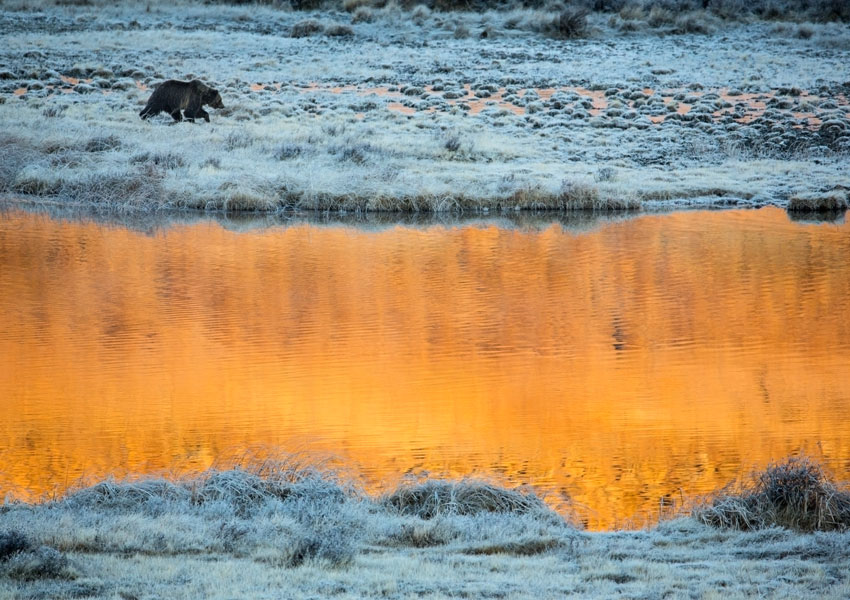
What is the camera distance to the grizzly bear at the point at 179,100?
33969 mm

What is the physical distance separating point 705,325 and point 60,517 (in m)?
10.5

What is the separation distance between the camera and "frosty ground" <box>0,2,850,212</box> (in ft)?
89.4

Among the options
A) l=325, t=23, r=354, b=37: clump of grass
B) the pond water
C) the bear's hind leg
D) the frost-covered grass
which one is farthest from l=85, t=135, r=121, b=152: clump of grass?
l=325, t=23, r=354, b=37: clump of grass

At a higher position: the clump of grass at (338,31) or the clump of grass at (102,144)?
the clump of grass at (338,31)

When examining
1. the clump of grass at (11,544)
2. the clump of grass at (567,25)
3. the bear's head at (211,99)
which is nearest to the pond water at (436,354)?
the clump of grass at (11,544)

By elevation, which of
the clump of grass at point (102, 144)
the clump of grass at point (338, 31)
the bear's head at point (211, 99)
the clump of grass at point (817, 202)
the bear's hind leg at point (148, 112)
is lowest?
the clump of grass at point (817, 202)

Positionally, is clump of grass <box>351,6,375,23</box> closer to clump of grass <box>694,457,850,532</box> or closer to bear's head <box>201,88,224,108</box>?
bear's head <box>201,88,224,108</box>

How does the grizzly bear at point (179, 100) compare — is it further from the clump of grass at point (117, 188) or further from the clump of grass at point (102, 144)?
the clump of grass at point (117, 188)

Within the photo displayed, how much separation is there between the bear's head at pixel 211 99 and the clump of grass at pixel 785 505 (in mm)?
29311

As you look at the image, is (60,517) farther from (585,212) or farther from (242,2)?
(242,2)

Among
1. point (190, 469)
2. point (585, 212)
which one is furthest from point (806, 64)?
point (190, 469)

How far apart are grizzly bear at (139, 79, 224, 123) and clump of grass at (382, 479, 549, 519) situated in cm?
2753

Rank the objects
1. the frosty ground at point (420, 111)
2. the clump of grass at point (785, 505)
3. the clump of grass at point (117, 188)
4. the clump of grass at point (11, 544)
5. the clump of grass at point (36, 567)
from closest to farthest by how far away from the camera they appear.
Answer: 1. the clump of grass at point (36, 567)
2. the clump of grass at point (11, 544)
3. the clump of grass at point (785, 505)
4. the clump of grass at point (117, 188)
5. the frosty ground at point (420, 111)

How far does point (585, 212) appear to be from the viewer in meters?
26.9
